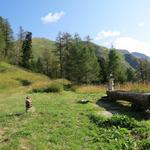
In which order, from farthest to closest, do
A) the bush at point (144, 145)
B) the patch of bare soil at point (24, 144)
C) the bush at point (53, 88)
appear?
1. the bush at point (53, 88)
2. the patch of bare soil at point (24, 144)
3. the bush at point (144, 145)

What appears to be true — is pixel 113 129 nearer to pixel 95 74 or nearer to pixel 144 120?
pixel 144 120

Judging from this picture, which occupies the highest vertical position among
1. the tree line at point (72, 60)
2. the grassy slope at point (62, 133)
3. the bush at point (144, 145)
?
the tree line at point (72, 60)

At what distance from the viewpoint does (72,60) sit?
185ft

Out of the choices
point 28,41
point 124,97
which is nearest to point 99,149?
point 124,97

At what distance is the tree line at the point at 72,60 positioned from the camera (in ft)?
184

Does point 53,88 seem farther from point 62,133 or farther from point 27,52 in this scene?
point 27,52

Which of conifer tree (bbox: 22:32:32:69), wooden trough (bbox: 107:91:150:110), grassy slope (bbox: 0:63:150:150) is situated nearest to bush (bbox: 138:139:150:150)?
grassy slope (bbox: 0:63:150:150)

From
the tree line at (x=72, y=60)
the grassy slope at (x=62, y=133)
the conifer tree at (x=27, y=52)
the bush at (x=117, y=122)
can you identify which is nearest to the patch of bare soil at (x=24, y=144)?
the grassy slope at (x=62, y=133)

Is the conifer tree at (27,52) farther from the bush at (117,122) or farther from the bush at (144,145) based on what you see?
the bush at (144,145)

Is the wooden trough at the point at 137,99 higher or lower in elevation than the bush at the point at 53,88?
lower

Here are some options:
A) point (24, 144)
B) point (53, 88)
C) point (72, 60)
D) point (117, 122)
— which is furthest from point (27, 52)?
point (24, 144)

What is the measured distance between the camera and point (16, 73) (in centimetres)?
7519

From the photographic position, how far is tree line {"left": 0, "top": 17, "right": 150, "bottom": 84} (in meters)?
56.0

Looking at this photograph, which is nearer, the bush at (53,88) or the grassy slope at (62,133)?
the grassy slope at (62,133)
